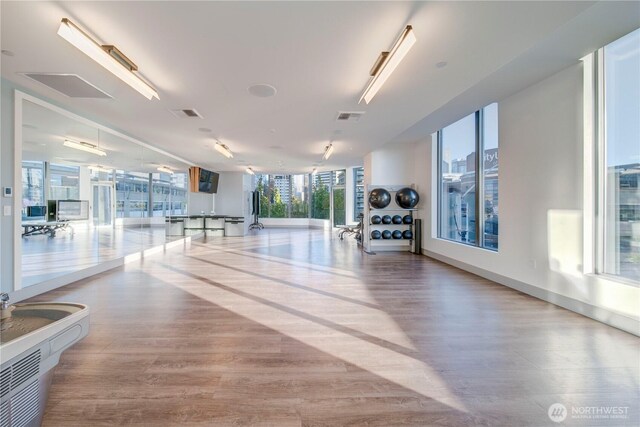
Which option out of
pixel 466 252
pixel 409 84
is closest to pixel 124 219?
pixel 409 84

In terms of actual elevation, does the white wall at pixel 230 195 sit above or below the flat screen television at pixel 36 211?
above

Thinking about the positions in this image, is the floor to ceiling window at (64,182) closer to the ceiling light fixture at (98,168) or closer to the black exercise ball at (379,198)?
the ceiling light fixture at (98,168)

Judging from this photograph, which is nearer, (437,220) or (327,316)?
(327,316)

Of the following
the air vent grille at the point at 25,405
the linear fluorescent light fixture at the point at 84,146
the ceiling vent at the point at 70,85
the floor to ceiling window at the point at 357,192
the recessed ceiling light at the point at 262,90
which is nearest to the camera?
the air vent grille at the point at 25,405

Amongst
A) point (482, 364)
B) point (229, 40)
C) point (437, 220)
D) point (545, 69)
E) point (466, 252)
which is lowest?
point (482, 364)

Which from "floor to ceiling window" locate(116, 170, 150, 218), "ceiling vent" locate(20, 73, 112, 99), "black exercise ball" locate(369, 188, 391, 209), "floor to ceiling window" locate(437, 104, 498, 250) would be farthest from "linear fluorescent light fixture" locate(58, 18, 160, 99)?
"floor to ceiling window" locate(437, 104, 498, 250)

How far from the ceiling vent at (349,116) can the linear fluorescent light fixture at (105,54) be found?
2919 mm

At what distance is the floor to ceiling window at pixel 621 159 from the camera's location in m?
2.94

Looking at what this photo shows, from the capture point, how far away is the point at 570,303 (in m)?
3.39

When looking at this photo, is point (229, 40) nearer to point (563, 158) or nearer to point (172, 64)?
point (172, 64)

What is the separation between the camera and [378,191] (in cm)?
734

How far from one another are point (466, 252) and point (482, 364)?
148 inches

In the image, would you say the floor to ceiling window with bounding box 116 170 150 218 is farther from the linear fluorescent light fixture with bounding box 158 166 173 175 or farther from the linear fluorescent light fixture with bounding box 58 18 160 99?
the linear fluorescent light fixture with bounding box 58 18 160 99

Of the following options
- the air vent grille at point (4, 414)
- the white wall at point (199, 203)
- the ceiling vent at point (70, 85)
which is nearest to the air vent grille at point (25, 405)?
the air vent grille at point (4, 414)
